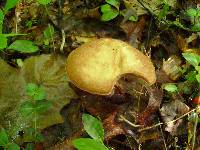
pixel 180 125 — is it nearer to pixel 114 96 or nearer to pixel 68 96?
pixel 114 96

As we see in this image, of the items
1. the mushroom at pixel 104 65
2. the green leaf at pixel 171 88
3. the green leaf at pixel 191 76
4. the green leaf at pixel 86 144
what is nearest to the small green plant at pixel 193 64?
the green leaf at pixel 191 76

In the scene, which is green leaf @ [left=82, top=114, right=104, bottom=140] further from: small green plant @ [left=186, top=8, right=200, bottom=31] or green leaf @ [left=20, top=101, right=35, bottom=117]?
small green plant @ [left=186, top=8, right=200, bottom=31]

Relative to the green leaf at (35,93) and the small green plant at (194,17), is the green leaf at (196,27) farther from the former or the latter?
the green leaf at (35,93)

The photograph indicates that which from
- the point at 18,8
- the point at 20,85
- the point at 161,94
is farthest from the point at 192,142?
the point at 18,8

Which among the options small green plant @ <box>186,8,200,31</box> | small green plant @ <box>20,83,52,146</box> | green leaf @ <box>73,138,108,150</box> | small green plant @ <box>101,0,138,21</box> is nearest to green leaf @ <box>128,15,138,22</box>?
small green plant @ <box>101,0,138,21</box>

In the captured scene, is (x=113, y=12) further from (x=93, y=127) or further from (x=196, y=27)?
(x=93, y=127)

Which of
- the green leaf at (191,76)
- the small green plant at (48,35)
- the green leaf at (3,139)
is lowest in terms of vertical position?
the green leaf at (3,139)
